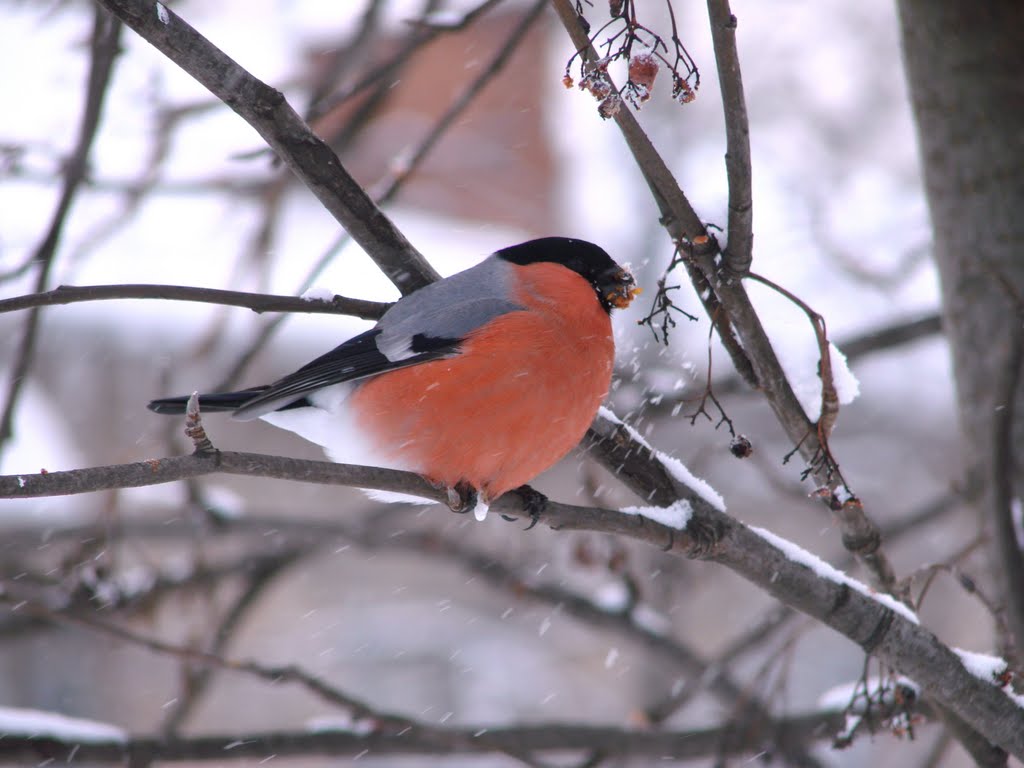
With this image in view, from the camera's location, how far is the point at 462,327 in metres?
2.22

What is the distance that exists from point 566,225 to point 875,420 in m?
2.98

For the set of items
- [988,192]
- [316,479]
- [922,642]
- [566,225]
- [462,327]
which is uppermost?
[566,225]

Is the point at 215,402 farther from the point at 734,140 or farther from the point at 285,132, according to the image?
the point at 734,140

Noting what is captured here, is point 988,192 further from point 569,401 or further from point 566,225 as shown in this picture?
point 566,225

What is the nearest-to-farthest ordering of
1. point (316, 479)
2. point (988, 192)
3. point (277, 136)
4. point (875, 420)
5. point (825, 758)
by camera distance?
1. point (316, 479)
2. point (277, 136)
3. point (988, 192)
4. point (825, 758)
5. point (875, 420)

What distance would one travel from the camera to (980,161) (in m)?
2.42

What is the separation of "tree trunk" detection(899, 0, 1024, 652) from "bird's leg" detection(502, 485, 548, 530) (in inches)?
42.3

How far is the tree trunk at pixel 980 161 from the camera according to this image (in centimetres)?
239

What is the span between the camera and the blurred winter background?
3977mm

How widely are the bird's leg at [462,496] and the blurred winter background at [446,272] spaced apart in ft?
4.25

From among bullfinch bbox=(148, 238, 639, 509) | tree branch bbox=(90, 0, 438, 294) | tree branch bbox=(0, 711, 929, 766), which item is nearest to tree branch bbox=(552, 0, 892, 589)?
bullfinch bbox=(148, 238, 639, 509)

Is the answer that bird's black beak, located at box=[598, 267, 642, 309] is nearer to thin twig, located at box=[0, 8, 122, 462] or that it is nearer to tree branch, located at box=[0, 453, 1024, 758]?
tree branch, located at box=[0, 453, 1024, 758]

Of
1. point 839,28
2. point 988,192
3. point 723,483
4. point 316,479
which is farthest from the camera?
point 839,28

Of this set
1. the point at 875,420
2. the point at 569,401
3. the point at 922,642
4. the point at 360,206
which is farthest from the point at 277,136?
the point at 875,420
